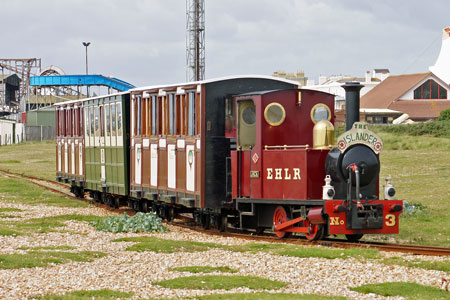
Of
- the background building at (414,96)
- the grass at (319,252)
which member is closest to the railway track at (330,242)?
the grass at (319,252)

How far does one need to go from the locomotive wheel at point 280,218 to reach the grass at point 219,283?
16.8 ft

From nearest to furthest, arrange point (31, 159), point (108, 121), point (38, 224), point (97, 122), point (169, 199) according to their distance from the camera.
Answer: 1. point (38, 224)
2. point (169, 199)
3. point (108, 121)
4. point (97, 122)
5. point (31, 159)

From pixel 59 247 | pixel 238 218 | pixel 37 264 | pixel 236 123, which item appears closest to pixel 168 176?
pixel 238 218

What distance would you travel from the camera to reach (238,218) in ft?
63.1

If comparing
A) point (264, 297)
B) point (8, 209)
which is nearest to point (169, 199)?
point (8, 209)

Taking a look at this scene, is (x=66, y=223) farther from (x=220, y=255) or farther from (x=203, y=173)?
(x=220, y=255)

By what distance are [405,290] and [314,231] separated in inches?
213

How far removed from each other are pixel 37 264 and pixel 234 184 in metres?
5.96

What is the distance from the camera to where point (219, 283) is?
11.2 m

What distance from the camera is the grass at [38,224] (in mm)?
18181

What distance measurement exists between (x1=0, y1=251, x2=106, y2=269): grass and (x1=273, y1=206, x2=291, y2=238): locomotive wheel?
13.7ft

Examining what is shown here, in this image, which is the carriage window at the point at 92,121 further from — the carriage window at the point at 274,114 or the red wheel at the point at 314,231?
the red wheel at the point at 314,231

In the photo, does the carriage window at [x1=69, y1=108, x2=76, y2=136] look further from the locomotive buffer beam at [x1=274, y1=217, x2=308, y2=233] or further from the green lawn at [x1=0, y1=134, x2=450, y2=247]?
the locomotive buffer beam at [x1=274, y1=217, x2=308, y2=233]

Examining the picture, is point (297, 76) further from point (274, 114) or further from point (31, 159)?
point (274, 114)
